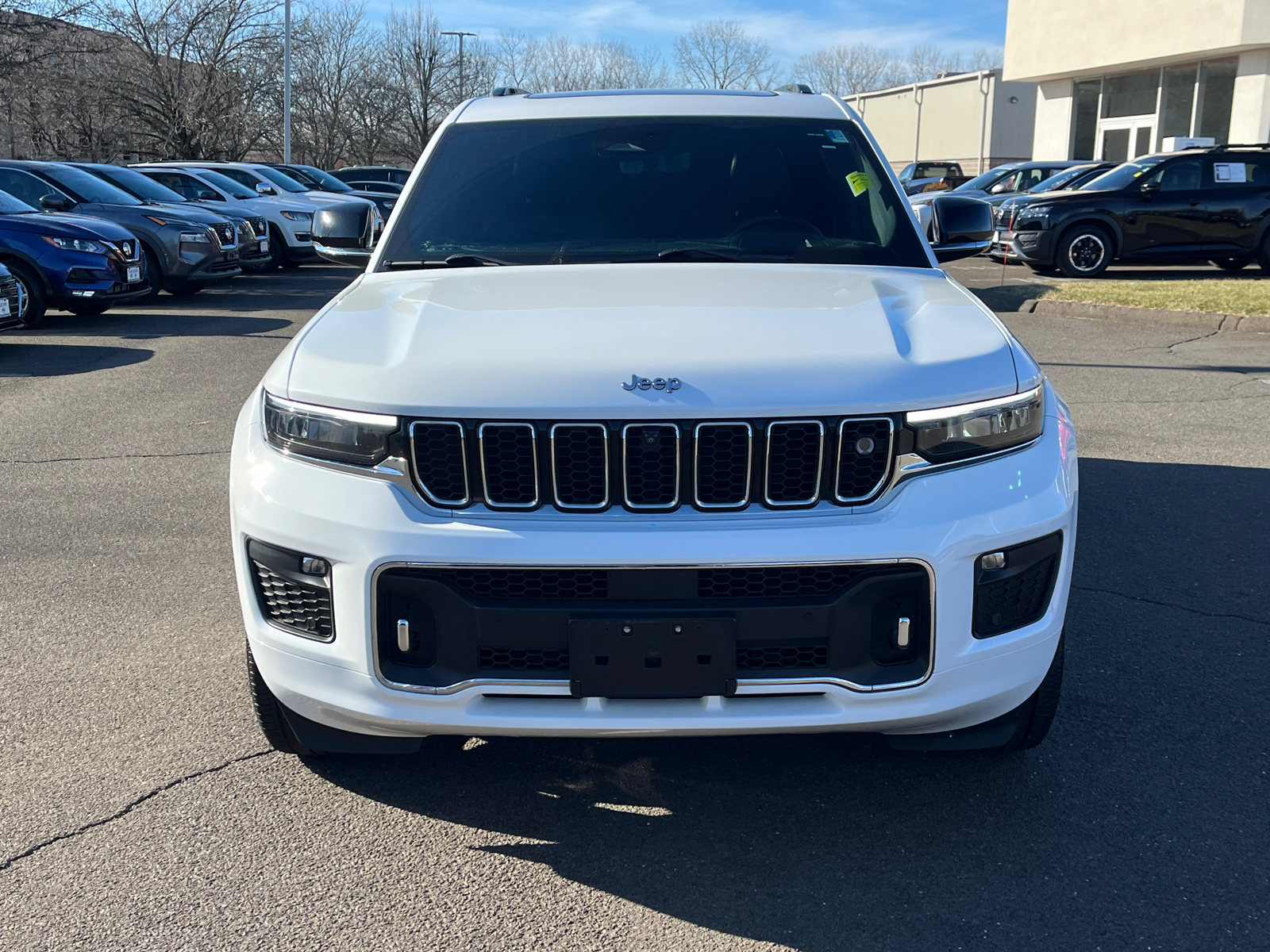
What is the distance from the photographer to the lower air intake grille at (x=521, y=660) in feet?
7.97

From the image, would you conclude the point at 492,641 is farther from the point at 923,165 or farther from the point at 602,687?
the point at 923,165

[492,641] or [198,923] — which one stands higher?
[492,641]

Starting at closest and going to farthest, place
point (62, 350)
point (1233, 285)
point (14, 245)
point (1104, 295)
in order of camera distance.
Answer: point (62, 350) < point (14, 245) < point (1104, 295) < point (1233, 285)

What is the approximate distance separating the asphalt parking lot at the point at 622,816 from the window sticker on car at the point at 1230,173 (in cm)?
1305

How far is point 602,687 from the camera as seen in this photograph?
7.91 ft

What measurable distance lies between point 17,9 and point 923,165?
2414cm

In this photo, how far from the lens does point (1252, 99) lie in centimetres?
2820

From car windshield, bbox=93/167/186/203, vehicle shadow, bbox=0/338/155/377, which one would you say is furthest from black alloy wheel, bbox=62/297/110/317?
car windshield, bbox=93/167/186/203

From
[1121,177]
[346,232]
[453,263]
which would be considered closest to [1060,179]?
[1121,177]

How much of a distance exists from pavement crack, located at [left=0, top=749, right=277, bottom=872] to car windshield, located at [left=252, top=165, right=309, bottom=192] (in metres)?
18.7

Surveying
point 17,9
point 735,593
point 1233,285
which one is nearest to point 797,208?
point 735,593

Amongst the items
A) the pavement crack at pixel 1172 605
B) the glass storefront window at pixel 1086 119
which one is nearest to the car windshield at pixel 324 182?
the pavement crack at pixel 1172 605

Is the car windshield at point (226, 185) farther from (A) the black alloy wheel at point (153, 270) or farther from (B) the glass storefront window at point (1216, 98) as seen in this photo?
(B) the glass storefront window at point (1216, 98)

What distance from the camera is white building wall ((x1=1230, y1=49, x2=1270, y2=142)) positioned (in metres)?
27.9
